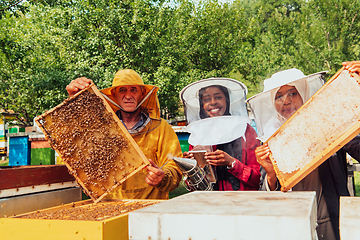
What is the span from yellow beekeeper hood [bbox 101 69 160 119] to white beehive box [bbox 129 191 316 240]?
1881 millimetres

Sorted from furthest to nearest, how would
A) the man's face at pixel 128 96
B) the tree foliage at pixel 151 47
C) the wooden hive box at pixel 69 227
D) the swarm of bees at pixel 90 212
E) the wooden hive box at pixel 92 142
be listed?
the tree foliage at pixel 151 47, the man's face at pixel 128 96, the wooden hive box at pixel 92 142, the swarm of bees at pixel 90 212, the wooden hive box at pixel 69 227

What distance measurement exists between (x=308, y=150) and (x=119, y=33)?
14319 mm

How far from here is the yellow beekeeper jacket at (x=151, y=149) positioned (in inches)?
104

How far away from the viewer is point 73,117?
7.70 ft

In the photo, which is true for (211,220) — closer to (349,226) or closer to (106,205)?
(349,226)

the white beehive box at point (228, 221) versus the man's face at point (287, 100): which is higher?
the man's face at point (287, 100)

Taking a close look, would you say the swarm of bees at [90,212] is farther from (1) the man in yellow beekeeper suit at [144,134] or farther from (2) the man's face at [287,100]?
(2) the man's face at [287,100]

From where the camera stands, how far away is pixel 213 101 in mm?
3096

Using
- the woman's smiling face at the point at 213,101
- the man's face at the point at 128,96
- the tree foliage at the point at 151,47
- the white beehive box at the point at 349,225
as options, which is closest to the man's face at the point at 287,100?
the woman's smiling face at the point at 213,101

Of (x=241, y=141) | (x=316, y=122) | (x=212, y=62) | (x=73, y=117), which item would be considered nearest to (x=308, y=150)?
(x=316, y=122)

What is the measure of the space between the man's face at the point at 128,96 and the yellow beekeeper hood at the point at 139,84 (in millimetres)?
59

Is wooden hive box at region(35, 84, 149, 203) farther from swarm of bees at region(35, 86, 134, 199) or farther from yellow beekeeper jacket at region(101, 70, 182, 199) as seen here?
yellow beekeeper jacket at region(101, 70, 182, 199)

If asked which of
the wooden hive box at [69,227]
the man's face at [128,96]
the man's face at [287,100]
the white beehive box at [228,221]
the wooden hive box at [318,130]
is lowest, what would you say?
the wooden hive box at [69,227]

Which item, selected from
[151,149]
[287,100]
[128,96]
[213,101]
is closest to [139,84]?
[128,96]
